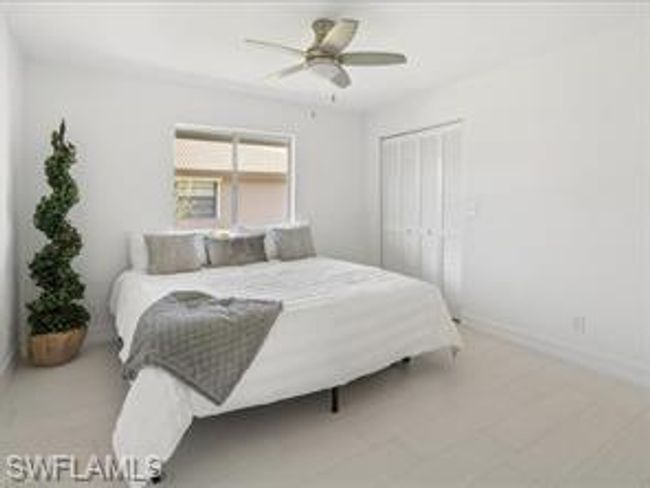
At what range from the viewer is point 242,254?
12.7ft

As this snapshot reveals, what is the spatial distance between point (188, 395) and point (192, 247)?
1994mm

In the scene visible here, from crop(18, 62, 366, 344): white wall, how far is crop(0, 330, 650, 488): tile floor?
1.15m

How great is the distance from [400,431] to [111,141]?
3475 millimetres

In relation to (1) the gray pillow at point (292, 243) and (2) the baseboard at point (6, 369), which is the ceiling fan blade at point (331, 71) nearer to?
(1) the gray pillow at point (292, 243)

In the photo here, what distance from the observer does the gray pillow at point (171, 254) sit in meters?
3.46

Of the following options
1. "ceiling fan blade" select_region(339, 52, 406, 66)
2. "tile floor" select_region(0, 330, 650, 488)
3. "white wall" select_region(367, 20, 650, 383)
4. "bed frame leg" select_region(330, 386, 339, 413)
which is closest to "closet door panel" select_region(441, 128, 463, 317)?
"white wall" select_region(367, 20, 650, 383)

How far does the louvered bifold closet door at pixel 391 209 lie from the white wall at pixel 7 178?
3766 mm

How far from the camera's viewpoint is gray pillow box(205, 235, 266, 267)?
149 inches

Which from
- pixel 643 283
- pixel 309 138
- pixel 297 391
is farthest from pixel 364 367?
pixel 309 138

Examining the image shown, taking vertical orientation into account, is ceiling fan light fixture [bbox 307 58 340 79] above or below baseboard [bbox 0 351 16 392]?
above

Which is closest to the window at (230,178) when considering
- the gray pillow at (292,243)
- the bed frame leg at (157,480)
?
the gray pillow at (292,243)

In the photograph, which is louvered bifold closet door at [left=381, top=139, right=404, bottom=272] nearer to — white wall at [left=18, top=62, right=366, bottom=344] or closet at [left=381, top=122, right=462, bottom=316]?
closet at [left=381, top=122, right=462, bottom=316]

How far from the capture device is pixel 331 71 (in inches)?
107

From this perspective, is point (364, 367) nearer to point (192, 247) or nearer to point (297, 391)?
point (297, 391)
